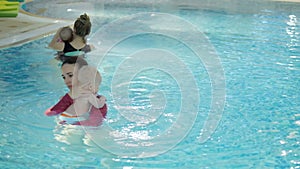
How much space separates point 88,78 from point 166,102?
1670 millimetres

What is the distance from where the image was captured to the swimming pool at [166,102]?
4.00 meters

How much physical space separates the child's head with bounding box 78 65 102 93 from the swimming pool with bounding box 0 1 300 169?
0.44 m

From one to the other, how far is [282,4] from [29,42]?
1133cm

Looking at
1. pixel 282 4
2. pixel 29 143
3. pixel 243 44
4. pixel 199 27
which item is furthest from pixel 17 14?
pixel 282 4

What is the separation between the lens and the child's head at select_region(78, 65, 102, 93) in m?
4.00

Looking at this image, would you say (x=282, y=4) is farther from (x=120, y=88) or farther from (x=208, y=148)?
(x=208, y=148)

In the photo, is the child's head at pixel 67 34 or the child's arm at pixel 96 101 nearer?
the child's arm at pixel 96 101

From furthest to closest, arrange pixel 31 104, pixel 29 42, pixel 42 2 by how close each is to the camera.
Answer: pixel 42 2, pixel 29 42, pixel 31 104

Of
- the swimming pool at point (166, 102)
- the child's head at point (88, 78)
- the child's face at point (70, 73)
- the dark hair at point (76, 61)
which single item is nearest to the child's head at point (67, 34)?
the dark hair at point (76, 61)

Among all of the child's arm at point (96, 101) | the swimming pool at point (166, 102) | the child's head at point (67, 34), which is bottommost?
the swimming pool at point (166, 102)

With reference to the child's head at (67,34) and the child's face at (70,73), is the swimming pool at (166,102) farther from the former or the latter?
the child's head at (67,34)

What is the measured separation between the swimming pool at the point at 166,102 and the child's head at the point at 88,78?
44 centimetres

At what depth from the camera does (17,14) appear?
11.6 metres

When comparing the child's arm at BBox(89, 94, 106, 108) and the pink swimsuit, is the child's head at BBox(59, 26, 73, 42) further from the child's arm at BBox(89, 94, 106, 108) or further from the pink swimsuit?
Result: the child's arm at BBox(89, 94, 106, 108)
